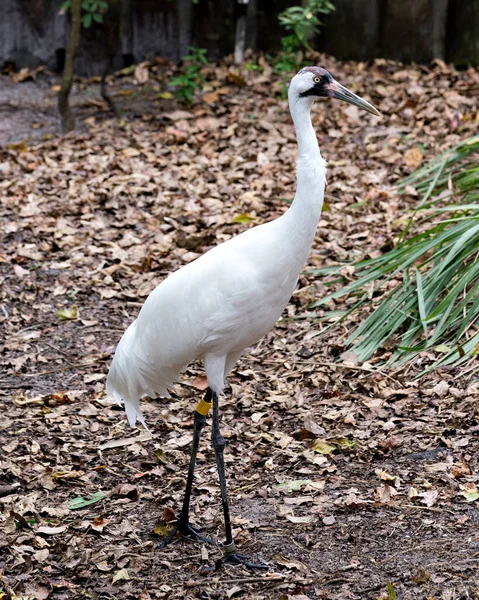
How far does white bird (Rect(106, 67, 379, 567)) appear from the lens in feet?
10.1

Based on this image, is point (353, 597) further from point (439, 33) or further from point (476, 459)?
point (439, 33)

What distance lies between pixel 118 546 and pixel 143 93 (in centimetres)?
601

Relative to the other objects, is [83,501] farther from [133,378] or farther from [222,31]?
A: [222,31]

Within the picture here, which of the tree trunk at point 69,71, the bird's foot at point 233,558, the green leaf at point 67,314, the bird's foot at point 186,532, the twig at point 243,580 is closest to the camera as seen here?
the twig at point 243,580

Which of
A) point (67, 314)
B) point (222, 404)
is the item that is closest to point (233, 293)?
point (222, 404)

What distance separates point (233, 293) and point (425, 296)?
5.47ft

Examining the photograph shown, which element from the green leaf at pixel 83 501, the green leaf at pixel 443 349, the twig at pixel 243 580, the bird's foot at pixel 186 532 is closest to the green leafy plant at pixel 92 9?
the green leaf at pixel 443 349

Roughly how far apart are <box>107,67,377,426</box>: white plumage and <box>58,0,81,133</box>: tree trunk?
4.48 metres

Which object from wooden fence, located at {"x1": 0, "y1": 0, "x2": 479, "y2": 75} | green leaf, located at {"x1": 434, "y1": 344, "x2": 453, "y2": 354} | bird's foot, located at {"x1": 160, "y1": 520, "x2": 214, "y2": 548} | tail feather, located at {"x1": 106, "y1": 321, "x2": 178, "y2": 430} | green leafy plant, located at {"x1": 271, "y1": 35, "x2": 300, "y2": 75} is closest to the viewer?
bird's foot, located at {"x1": 160, "y1": 520, "x2": 214, "y2": 548}

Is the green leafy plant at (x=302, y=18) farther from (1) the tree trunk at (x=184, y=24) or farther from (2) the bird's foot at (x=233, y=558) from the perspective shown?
(2) the bird's foot at (x=233, y=558)

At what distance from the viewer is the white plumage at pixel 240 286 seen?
3.07 m

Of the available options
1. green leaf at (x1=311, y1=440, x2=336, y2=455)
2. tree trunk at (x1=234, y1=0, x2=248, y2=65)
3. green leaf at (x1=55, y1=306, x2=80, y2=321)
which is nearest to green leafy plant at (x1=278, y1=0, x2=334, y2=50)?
tree trunk at (x1=234, y1=0, x2=248, y2=65)

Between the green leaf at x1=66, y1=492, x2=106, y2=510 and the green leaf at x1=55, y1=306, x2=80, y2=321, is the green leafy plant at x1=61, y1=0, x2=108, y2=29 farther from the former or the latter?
the green leaf at x1=66, y1=492, x2=106, y2=510

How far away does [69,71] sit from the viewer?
7387 mm
